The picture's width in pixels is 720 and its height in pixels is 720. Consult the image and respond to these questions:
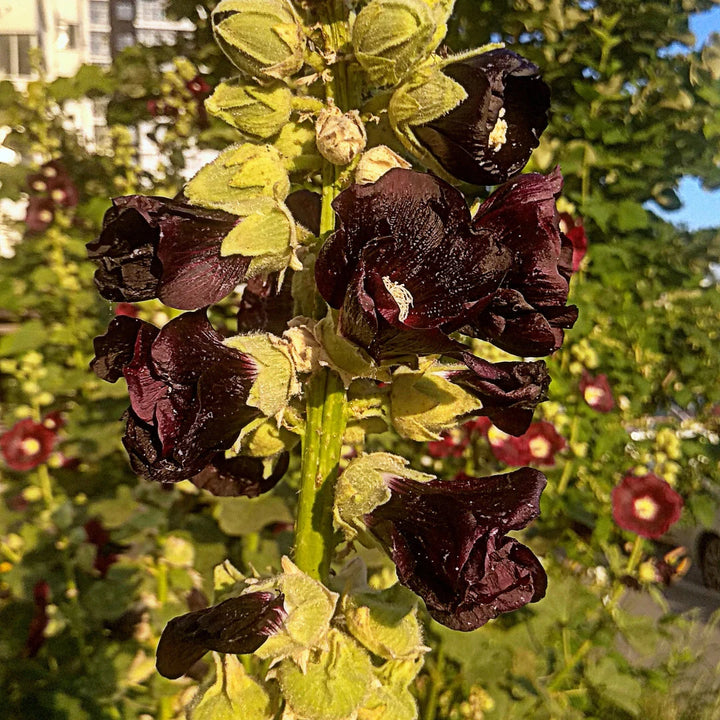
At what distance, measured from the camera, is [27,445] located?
198 cm

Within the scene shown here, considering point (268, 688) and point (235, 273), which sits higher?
point (235, 273)

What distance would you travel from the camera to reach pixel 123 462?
2172 mm

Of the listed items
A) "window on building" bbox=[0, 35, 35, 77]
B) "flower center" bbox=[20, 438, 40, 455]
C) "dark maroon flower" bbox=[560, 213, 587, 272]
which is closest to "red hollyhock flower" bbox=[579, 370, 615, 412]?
"dark maroon flower" bbox=[560, 213, 587, 272]

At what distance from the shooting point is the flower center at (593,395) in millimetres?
2229

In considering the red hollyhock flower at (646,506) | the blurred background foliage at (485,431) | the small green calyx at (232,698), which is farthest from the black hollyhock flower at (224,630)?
the red hollyhock flower at (646,506)

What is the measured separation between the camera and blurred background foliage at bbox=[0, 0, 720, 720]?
73.2 inches

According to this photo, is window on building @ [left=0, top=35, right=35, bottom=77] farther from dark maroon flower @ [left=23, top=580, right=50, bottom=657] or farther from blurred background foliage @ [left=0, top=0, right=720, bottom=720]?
dark maroon flower @ [left=23, top=580, right=50, bottom=657]

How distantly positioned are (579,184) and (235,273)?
210cm

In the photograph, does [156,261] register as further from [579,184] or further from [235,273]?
[579,184]

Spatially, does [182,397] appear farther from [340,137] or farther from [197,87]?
[197,87]

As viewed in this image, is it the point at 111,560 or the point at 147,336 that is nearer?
the point at 147,336

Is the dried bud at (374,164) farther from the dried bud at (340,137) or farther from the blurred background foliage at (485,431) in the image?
the blurred background foliage at (485,431)

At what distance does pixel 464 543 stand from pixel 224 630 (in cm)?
24

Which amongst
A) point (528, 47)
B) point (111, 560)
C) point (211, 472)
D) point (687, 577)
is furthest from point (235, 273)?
point (687, 577)
